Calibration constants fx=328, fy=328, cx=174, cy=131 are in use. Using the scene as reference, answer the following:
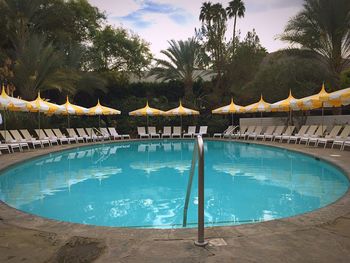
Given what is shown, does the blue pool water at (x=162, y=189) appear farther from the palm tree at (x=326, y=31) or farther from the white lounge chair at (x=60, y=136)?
the palm tree at (x=326, y=31)

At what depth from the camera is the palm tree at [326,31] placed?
18.3m

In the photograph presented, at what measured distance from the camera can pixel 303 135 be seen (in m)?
15.9

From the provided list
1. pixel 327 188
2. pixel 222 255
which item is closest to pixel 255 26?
pixel 327 188

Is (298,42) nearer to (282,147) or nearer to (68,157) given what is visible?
(282,147)

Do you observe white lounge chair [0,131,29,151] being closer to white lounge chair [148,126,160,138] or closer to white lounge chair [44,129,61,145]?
white lounge chair [44,129,61,145]

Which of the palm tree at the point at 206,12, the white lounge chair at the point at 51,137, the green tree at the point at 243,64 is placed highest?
the palm tree at the point at 206,12

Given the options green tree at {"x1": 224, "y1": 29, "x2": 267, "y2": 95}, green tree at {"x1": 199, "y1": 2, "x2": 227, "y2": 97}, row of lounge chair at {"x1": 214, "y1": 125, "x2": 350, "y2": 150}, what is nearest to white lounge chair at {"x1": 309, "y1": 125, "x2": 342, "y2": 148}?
row of lounge chair at {"x1": 214, "y1": 125, "x2": 350, "y2": 150}

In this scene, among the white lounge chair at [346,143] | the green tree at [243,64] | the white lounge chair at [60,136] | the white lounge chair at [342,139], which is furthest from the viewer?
the green tree at [243,64]

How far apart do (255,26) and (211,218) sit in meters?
26.1

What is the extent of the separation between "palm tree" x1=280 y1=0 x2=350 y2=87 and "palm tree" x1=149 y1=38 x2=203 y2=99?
322 inches

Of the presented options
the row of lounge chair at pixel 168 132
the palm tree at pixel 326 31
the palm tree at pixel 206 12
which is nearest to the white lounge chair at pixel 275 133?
the palm tree at pixel 326 31

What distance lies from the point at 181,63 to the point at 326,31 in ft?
37.5

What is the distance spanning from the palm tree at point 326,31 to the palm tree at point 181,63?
8.18 meters

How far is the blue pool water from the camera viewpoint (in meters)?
6.05
